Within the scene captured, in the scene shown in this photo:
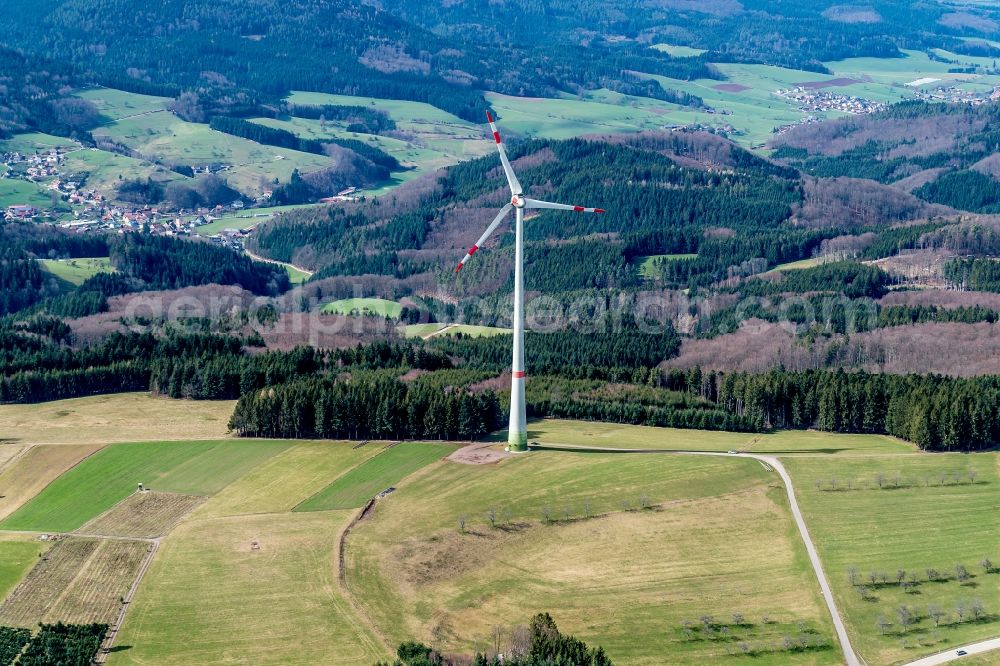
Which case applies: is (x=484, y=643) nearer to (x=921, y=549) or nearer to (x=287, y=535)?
(x=287, y=535)

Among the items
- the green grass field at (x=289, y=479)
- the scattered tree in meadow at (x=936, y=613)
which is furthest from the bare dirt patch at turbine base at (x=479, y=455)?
the scattered tree in meadow at (x=936, y=613)

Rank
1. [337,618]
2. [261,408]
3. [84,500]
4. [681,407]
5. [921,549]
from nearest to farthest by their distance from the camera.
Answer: [337,618]
[921,549]
[84,500]
[261,408]
[681,407]

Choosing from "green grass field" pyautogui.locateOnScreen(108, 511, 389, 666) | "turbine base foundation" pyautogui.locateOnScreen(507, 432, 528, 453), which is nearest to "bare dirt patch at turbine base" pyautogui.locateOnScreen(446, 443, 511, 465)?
"turbine base foundation" pyautogui.locateOnScreen(507, 432, 528, 453)

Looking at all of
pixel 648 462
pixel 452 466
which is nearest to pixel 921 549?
pixel 648 462

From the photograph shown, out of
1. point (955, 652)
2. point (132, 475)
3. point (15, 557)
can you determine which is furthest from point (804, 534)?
point (132, 475)

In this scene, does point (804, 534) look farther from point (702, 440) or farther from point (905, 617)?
point (702, 440)

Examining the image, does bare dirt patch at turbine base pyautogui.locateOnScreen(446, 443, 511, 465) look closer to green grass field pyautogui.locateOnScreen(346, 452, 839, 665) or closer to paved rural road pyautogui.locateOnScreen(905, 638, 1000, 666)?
green grass field pyautogui.locateOnScreen(346, 452, 839, 665)
